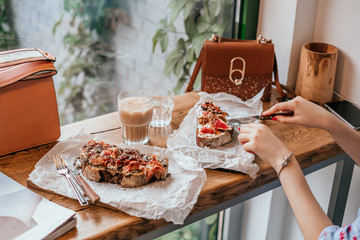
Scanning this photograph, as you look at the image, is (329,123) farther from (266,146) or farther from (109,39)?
(109,39)

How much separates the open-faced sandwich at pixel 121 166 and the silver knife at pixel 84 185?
0.7 inches

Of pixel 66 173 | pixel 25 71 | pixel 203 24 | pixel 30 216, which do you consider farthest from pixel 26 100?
pixel 203 24

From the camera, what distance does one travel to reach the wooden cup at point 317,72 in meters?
1.57

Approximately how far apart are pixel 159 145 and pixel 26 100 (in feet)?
1.40

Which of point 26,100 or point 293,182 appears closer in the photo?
point 293,182

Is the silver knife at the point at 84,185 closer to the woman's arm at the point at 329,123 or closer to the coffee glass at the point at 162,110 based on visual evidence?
the coffee glass at the point at 162,110

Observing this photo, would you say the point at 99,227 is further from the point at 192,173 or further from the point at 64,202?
→ the point at 192,173

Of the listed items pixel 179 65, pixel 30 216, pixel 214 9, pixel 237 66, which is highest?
pixel 214 9

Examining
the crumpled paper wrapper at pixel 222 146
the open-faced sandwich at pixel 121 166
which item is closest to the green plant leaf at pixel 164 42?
the crumpled paper wrapper at pixel 222 146

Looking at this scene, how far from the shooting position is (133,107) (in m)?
1.26

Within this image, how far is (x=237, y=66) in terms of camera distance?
5.14 feet

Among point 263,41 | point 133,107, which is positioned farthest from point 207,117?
point 263,41

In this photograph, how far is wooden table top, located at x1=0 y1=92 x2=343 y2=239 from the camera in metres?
0.99

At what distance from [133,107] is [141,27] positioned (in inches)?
27.2
